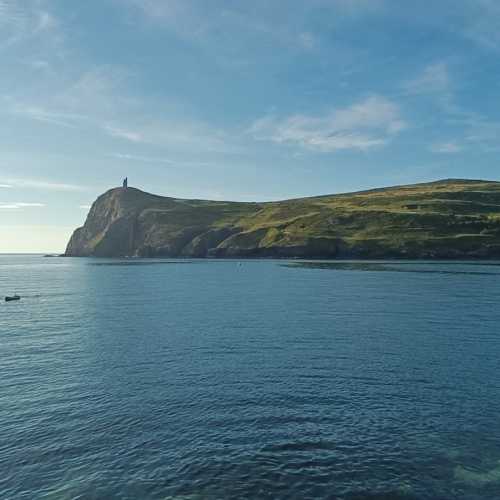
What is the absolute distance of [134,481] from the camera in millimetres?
24250

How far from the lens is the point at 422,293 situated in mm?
101375

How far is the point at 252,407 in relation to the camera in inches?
1364

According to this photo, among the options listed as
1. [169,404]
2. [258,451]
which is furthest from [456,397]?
[169,404]

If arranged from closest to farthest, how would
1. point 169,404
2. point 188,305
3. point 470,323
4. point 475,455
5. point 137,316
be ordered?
1. point 475,455
2. point 169,404
3. point 470,323
4. point 137,316
5. point 188,305

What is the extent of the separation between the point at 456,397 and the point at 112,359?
36.6 m

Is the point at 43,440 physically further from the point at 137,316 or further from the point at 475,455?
the point at 137,316

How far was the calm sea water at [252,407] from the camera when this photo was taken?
79.9 feet

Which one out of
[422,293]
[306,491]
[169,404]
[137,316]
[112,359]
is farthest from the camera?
[422,293]

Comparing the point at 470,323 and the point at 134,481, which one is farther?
the point at 470,323

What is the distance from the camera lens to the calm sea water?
79.9 feet

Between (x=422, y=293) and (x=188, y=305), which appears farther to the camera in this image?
(x=422, y=293)

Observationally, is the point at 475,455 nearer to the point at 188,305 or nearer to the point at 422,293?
the point at 188,305

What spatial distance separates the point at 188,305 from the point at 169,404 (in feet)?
177

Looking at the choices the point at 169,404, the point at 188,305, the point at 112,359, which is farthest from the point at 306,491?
the point at 188,305
